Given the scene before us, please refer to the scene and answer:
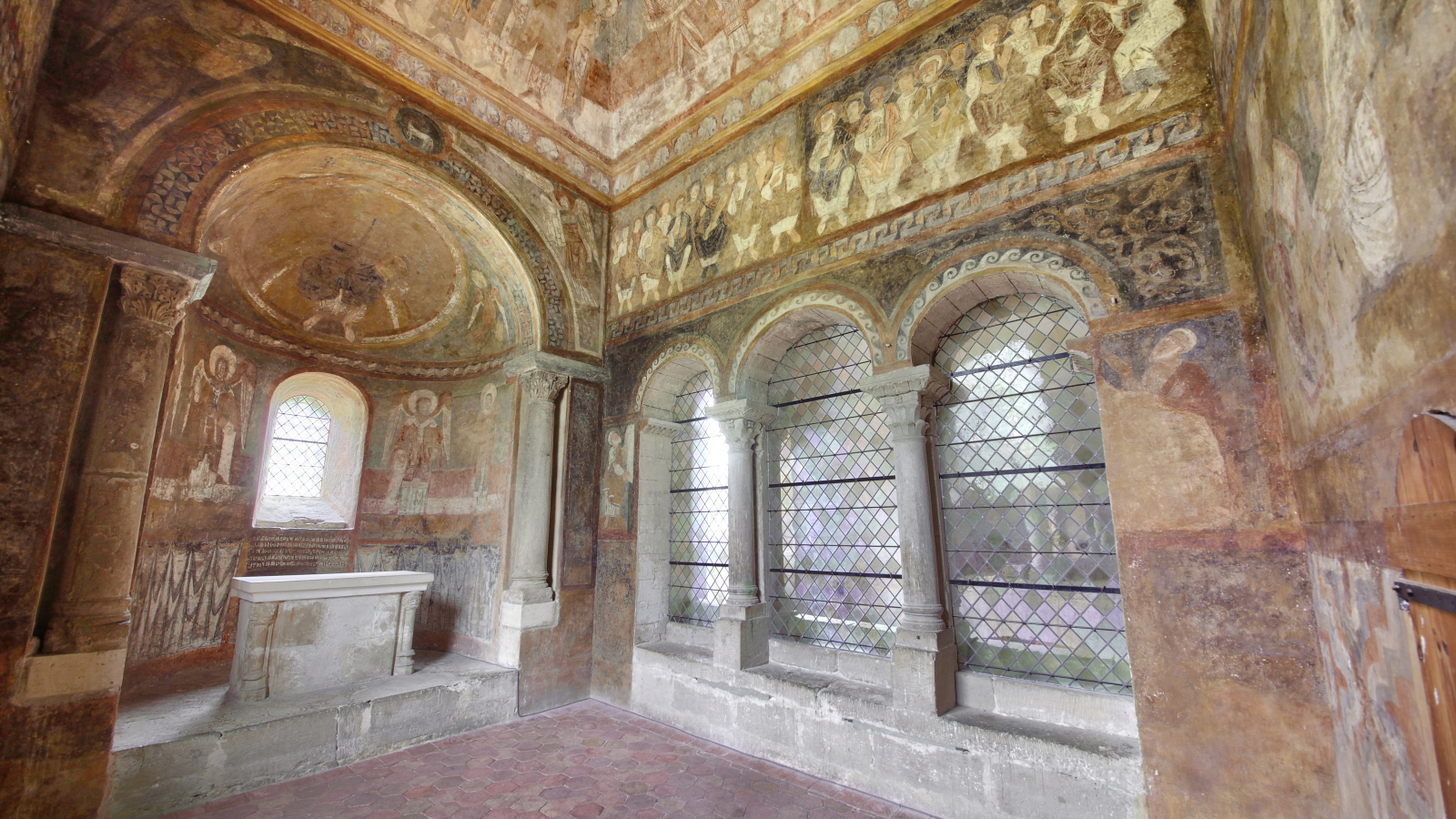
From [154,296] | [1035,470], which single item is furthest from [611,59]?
[1035,470]

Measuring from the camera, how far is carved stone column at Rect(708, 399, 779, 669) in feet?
19.7

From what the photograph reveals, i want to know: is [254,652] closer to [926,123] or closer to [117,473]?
[117,473]

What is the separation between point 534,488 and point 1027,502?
17.6 ft

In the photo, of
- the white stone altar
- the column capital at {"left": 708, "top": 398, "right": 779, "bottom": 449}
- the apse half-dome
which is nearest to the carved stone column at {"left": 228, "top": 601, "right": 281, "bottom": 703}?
the white stone altar

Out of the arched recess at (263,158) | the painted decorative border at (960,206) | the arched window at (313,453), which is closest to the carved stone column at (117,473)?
the arched recess at (263,158)

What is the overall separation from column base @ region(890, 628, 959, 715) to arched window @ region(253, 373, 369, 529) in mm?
7101

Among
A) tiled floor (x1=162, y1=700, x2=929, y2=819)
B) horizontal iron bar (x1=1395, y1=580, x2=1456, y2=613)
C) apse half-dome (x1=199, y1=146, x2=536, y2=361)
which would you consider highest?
apse half-dome (x1=199, y1=146, x2=536, y2=361)

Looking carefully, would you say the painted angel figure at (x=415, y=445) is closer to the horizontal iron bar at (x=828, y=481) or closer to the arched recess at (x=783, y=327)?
the arched recess at (x=783, y=327)

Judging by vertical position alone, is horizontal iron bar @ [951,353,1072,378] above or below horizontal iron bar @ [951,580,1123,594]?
above

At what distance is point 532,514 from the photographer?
7.17 meters

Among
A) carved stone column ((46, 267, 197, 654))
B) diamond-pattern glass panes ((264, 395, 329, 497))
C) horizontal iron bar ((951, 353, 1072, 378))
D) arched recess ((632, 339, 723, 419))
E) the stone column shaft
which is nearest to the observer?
carved stone column ((46, 267, 197, 654))

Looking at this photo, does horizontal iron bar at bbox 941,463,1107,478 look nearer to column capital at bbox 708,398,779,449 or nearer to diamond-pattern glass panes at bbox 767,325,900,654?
diamond-pattern glass panes at bbox 767,325,900,654

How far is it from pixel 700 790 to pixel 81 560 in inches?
188

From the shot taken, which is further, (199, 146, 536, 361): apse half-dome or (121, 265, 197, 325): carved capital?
(199, 146, 536, 361): apse half-dome
